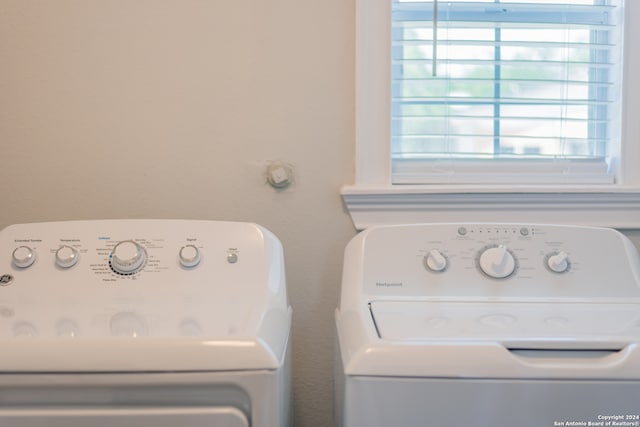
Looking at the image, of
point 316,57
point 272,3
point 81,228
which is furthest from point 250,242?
point 272,3

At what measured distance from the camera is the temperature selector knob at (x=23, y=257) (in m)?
1.06

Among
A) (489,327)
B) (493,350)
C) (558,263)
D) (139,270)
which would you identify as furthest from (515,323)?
(139,270)

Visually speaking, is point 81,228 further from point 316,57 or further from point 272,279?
point 316,57

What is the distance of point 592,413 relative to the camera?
2.37 ft

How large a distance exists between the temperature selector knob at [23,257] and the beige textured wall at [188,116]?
0.95 feet

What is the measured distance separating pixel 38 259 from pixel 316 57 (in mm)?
785

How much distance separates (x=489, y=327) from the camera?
0.86m

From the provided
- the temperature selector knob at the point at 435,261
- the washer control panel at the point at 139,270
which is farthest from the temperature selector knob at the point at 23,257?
the temperature selector knob at the point at 435,261

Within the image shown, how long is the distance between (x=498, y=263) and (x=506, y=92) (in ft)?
1.84

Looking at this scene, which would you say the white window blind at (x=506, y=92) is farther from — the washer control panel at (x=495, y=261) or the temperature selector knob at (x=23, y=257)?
the temperature selector knob at (x=23, y=257)

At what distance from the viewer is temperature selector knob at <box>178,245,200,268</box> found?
3.47 ft

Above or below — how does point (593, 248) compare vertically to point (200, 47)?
below
